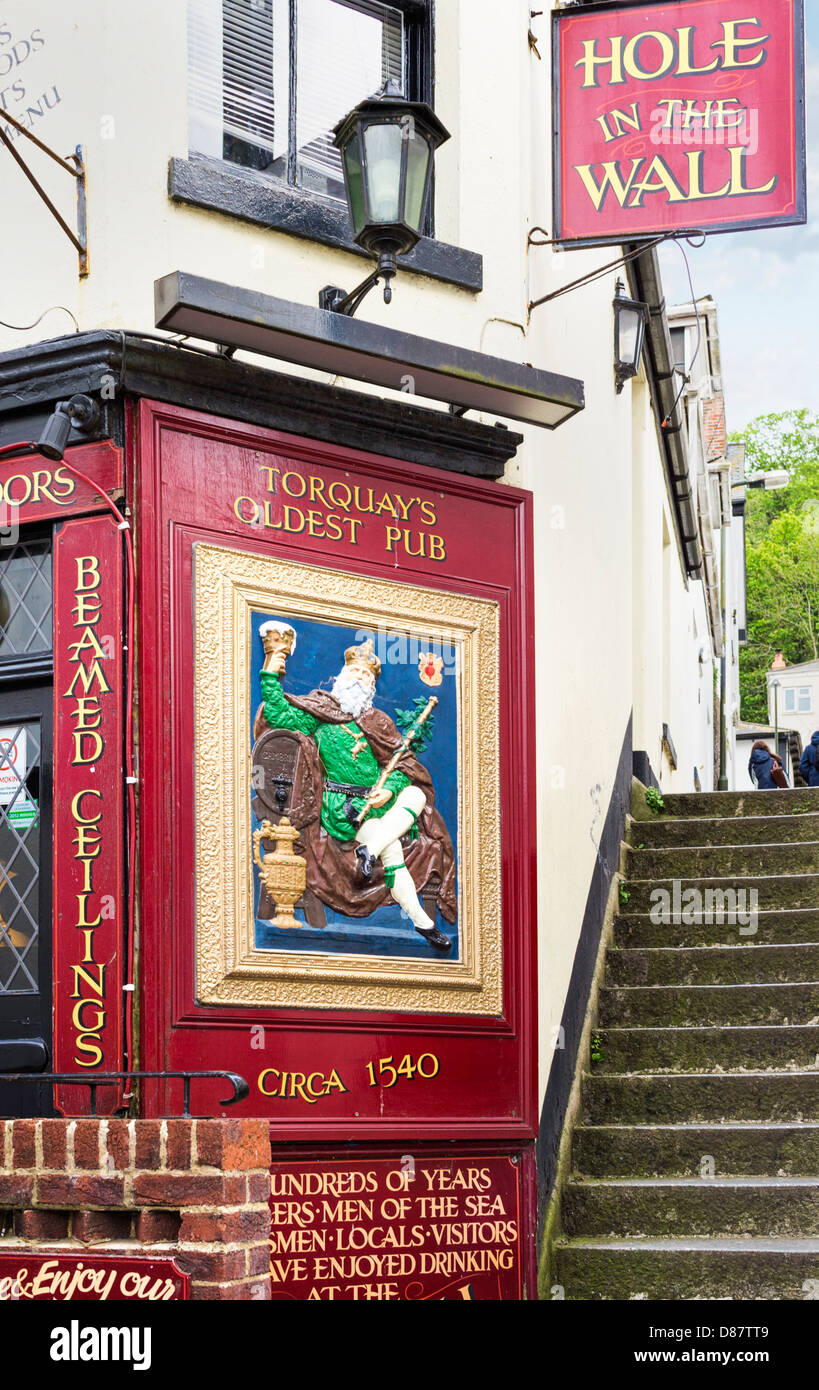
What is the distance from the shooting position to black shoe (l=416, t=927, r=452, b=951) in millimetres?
6828

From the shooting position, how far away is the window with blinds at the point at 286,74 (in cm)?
679

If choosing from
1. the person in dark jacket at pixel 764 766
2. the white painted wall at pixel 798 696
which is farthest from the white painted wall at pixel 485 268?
the white painted wall at pixel 798 696

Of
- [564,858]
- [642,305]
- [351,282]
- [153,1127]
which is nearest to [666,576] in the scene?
[642,305]

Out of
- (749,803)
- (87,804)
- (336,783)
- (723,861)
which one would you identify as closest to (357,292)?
(336,783)

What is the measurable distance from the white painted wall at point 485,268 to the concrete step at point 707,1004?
0.54m

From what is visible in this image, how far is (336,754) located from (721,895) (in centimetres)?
341

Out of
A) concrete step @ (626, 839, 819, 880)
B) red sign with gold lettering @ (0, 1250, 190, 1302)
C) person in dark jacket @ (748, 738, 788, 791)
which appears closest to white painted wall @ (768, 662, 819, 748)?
person in dark jacket @ (748, 738, 788, 791)

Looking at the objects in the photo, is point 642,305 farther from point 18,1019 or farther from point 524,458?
point 18,1019

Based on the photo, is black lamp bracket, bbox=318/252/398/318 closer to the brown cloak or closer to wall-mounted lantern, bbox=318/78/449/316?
wall-mounted lantern, bbox=318/78/449/316

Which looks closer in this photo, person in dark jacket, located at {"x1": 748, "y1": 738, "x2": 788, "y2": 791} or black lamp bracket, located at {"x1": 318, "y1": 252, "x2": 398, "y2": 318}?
black lamp bracket, located at {"x1": 318, "y1": 252, "x2": 398, "y2": 318}

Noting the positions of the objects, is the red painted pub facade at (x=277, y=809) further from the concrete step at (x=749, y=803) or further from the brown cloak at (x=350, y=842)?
the concrete step at (x=749, y=803)

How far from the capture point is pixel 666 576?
15242mm

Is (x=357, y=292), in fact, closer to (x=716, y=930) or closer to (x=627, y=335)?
(x=716, y=930)

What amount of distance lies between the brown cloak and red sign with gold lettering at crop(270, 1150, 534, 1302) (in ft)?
Answer: 3.19
